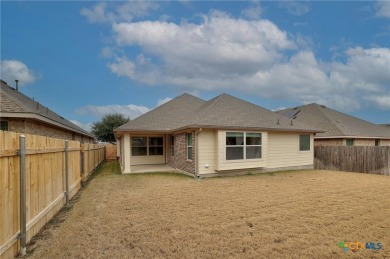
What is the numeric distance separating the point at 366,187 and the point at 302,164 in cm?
600

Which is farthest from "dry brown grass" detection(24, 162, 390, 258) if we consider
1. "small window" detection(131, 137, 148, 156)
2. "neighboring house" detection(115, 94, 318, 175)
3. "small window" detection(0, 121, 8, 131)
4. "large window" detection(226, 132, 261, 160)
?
"small window" detection(131, 137, 148, 156)

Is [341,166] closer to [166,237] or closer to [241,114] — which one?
[241,114]

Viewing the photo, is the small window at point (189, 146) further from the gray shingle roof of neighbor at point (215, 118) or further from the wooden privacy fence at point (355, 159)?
the wooden privacy fence at point (355, 159)

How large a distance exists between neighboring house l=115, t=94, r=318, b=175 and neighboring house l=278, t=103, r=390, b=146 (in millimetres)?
3822

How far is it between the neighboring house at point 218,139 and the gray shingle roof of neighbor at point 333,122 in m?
5.12

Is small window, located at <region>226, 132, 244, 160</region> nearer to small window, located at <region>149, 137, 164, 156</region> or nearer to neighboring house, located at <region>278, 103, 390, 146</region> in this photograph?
small window, located at <region>149, 137, 164, 156</region>

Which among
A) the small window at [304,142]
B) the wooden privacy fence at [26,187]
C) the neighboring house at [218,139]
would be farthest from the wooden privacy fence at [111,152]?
the wooden privacy fence at [26,187]

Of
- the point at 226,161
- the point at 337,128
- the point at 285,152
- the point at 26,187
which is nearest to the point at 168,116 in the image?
the point at 226,161

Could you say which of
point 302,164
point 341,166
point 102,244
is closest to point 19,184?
point 102,244

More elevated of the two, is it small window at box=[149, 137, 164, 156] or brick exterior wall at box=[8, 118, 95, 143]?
brick exterior wall at box=[8, 118, 95, 143]

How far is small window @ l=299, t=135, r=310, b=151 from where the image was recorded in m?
15.2

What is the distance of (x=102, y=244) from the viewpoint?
13.1ft

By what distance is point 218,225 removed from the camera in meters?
4.86

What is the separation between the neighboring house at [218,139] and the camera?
467 inches
